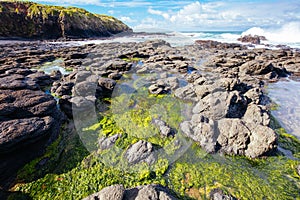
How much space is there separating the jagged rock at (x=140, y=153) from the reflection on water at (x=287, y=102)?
793 centimetres

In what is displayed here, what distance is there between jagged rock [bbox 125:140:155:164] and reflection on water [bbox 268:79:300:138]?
26.0 feet

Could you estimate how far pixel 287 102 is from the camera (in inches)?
499

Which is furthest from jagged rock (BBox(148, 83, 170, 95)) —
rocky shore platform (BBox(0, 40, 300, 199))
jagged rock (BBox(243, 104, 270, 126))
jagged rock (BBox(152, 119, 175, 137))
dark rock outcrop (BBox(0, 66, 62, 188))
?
dark rock outcrop (BBox(0, 66, 62, 188))

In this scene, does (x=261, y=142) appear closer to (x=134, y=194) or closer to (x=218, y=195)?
(x=218, y=195)

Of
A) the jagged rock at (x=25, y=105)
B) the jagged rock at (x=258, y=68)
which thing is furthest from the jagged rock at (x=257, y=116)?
the jagged rock at (x=258, y=68)

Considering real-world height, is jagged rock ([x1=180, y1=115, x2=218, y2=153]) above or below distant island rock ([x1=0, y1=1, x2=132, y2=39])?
below

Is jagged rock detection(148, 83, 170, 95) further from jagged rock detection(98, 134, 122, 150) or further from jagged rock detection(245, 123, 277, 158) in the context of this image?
jagged rock detection(245, 123, 277, 158)

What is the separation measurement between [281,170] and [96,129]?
8.85 meters

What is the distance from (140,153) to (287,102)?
12.4 metres

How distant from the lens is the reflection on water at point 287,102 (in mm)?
9844

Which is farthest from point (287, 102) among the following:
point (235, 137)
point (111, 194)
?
point (111, 194)

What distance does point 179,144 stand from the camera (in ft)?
26.4

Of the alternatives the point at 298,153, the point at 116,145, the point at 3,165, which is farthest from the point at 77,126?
the point at 298,153

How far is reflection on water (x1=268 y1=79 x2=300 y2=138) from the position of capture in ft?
32.3
